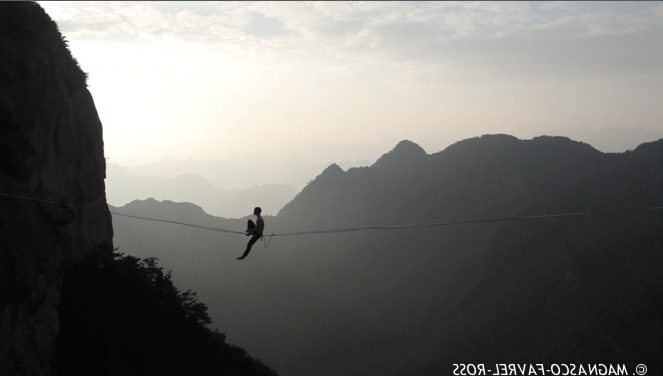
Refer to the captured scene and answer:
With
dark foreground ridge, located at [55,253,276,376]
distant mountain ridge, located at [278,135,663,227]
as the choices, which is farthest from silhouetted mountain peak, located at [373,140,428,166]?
dark foreground ridge, located at [55,253,276,376]

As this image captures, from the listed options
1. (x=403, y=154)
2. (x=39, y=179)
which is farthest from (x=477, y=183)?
(x=39, y=179)

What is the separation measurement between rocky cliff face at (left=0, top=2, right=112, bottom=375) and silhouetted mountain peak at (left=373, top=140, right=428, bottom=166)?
306 ft

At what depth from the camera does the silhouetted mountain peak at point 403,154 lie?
119 meters

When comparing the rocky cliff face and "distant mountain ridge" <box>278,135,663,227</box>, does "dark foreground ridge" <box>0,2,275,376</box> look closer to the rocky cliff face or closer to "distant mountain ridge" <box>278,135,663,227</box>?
the rocky cliff face

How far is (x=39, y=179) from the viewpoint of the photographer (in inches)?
823

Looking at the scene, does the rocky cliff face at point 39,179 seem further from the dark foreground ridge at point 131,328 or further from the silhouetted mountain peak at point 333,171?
the silhouetted mountain peak at point 333,171

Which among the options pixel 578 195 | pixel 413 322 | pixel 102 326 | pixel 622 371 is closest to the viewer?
pixel 102 326

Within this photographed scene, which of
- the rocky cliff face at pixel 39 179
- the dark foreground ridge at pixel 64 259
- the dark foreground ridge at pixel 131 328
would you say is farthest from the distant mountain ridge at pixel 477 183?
the rocky cliff face at pixel 39 179

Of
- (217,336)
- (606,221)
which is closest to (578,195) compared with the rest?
(606,221)

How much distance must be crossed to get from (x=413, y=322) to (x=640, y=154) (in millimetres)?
47710

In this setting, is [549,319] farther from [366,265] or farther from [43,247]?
[43,247]

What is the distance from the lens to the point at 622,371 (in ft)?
190

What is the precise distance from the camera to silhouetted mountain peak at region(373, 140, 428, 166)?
119 metres

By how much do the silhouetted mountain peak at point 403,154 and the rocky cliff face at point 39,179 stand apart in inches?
3666
